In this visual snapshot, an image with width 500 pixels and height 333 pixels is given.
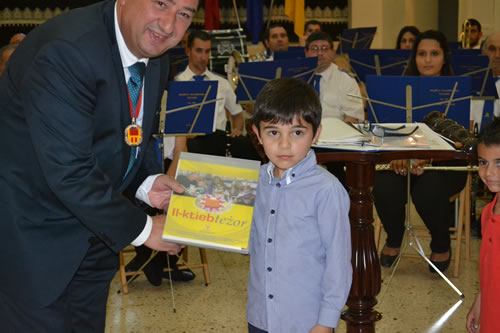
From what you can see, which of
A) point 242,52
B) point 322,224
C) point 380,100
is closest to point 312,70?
point 380,100

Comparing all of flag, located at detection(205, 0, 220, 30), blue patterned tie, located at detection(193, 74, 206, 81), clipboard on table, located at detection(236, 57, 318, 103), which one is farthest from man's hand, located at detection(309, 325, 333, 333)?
flag, located at detection(205, 0, 220, 30)

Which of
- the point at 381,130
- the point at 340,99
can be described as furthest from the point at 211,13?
the point at 381,130

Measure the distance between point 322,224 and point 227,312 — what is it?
1930 mm

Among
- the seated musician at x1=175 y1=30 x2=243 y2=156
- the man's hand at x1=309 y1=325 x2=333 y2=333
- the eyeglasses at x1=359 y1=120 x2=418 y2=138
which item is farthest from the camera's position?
the seated musician at x1=175 y1=30 x2=243 y2=156

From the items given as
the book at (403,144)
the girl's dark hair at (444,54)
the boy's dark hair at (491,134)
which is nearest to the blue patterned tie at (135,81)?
the book at (403,144)

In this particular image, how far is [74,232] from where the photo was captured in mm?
1967

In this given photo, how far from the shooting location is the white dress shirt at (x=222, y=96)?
21.7 ft

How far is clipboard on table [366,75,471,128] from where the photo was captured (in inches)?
168

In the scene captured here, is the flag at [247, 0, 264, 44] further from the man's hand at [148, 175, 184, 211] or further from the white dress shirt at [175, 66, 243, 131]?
the man's hand at [148, 175, 184, 211]

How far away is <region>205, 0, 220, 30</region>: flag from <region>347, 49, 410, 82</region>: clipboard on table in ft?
21.4

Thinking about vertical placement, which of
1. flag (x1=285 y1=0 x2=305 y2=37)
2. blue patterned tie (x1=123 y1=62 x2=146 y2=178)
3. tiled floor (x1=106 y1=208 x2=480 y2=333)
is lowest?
tiled floor (x1=106 y1=208 x2=480 y2=333)

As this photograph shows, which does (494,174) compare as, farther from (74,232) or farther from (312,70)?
(312,70)

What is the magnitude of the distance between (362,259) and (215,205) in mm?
874

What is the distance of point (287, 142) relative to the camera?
214 cm
